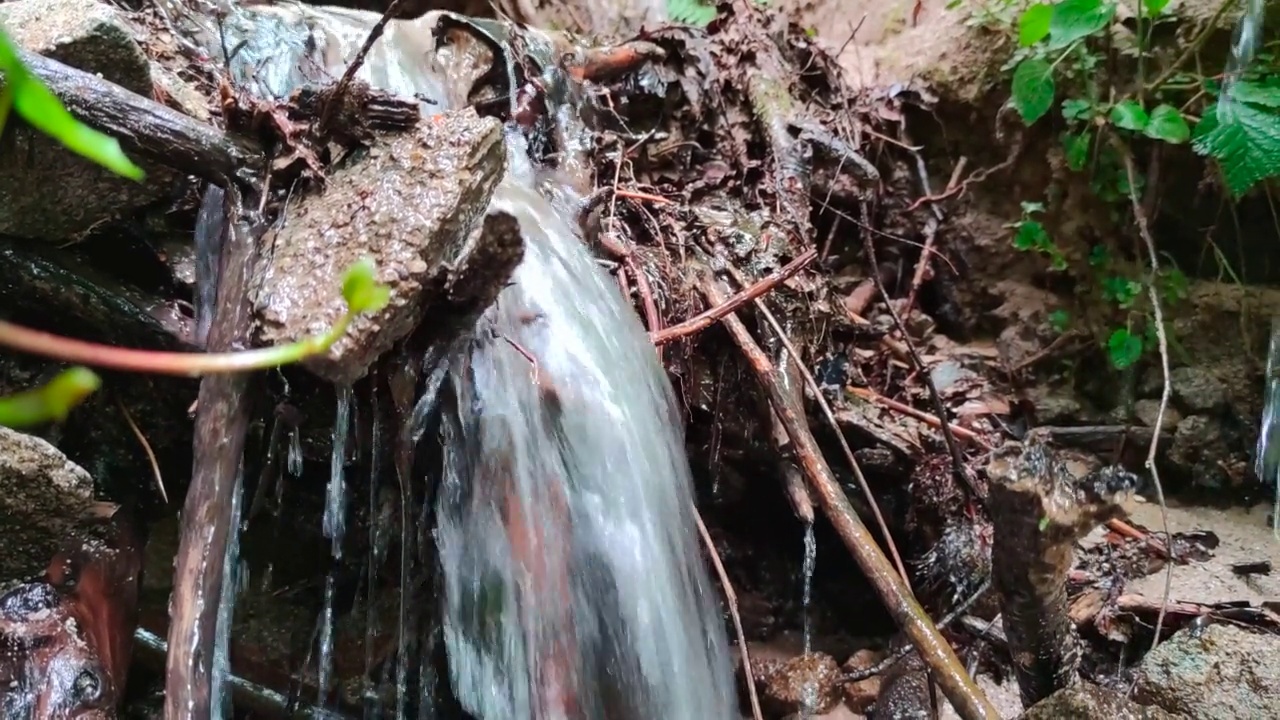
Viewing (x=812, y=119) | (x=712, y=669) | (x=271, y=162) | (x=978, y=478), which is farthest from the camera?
(x=812, y=119)

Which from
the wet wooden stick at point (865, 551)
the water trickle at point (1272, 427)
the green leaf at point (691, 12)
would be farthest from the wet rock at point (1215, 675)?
the green leaf at point (691, 12)

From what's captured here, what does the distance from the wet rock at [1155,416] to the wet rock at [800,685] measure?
Answer: 4.69ft

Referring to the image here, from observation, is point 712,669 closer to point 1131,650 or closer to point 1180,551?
point 1131,650

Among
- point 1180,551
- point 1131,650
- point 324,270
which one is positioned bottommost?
point 1131,650

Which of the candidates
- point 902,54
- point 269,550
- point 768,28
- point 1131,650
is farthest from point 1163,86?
point 269,550

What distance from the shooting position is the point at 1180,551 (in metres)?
2.63

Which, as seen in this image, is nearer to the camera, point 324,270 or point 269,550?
point 324,270

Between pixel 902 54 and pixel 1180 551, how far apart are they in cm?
204

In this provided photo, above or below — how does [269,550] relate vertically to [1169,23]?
below

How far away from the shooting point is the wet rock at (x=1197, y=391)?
2.89 metres

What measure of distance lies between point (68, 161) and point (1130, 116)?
9.25 ft

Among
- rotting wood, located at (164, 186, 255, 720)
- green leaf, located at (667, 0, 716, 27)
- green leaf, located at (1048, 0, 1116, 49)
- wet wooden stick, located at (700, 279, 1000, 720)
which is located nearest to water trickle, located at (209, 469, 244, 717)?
rotting wood, located at (164, 186, 255, 720)

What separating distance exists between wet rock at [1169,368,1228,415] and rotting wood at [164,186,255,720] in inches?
113

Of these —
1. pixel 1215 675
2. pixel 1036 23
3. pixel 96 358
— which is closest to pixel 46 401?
pixel 96 358
